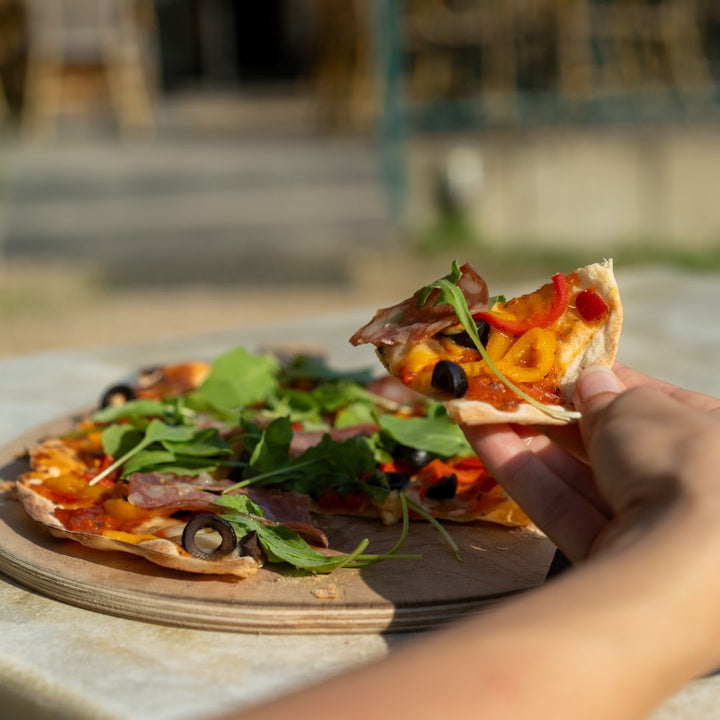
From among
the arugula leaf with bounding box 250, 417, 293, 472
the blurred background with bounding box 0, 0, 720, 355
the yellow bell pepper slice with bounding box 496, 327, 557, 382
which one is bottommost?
the blurred background with bounding box 0, 0, 720, 355

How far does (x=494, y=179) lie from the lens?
998 centimetres

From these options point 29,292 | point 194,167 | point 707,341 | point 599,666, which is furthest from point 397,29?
point 599,666

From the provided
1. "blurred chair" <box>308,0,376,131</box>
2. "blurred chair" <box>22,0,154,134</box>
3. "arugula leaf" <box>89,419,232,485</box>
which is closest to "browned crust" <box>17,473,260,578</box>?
"arugula leaf" <box>89,419,232,485</box>

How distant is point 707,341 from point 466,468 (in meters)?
1.88

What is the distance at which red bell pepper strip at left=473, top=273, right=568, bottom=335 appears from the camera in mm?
1906

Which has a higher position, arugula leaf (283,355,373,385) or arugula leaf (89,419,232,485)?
arugula leaf (89,419,232,485)

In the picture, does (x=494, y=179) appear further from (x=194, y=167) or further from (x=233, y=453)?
(x=233, y=453)

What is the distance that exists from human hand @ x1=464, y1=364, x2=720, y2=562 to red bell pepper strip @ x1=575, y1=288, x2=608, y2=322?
3.6 inches

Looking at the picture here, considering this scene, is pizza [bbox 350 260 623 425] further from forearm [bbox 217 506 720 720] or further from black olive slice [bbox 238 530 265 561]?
forearm [bbox 217 506 720 720]

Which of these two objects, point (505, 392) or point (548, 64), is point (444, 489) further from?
point (548, 64)

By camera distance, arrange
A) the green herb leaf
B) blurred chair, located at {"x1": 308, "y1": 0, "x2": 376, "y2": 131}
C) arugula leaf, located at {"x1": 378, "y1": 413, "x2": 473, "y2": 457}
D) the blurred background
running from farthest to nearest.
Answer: blurred chair, located at {"x1": 308, "y1": 0, "x2": 376, "y2": 131}, the blurred background, the green herb leaf, arugula leaf, located at {"x1": 378, "y1": 413, "x2": 473, "y2": 457}

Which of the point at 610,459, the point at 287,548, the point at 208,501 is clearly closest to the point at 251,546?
the point at 287,548

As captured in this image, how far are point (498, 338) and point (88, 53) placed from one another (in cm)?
1287

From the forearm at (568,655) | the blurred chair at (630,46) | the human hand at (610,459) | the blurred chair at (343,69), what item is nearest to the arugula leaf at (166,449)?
the human hand at (610,459)
